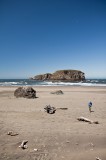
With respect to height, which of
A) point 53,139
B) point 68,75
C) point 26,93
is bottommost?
point 53,139

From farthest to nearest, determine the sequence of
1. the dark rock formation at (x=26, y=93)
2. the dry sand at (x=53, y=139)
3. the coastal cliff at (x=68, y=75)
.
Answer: the coastal cliff at (x=68, y=75) < the dark rock formation at (x=26, y=93) < the dry sand at (x=53, y=139)

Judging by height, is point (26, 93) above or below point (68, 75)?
below

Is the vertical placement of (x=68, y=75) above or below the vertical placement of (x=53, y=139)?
above

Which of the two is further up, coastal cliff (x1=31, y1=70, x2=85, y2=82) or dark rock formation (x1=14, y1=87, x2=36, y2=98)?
coastal cliff (x1=31, y1=70, x2=85, y2=82)

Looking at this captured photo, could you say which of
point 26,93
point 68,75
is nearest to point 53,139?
point 26,93

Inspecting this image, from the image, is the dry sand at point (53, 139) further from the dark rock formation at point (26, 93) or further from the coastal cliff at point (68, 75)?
the coastal cliff at point (68, 75)

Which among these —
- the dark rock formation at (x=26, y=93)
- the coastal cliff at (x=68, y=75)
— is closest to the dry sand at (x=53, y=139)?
the dark rock formation at (x=26, y=93)

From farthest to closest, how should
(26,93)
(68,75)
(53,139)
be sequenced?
(68,75) < (26,93) < (53,139)

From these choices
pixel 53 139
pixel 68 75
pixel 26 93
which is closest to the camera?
pixel 53 139

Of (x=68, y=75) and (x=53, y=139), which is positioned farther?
(x=68, y=75)

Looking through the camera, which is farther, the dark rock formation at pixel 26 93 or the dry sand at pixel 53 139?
the dark rock formation at pixel 26 93

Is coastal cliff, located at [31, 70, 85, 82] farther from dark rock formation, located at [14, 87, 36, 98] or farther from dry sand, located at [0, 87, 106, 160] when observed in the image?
dry sand, located at [0, 87, 106, 160]

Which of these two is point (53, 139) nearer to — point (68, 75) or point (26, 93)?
point (26, 93)

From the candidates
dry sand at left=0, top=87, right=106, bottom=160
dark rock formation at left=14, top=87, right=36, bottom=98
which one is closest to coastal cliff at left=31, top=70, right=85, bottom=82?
dark rock formation at left=14, top=87, right=36, bottom=98
